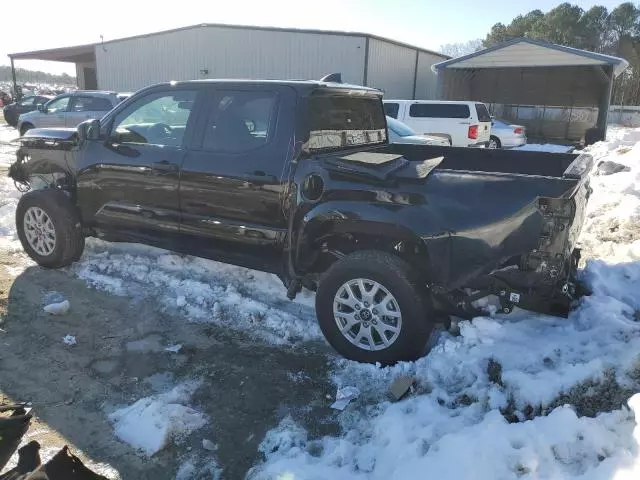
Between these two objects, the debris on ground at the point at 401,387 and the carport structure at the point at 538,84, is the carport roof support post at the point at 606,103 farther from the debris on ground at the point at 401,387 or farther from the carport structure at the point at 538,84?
the debris on ground at the point at 401,387

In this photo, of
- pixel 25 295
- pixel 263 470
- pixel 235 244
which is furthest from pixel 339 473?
pixel 25 295

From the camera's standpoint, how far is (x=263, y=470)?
2727 millimetres

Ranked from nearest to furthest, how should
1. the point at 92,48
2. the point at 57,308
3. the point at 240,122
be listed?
1. the point at 240,122
2. the point at 57,308
3. the point at 92,48

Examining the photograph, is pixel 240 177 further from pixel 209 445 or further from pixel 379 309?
pixel 209 445

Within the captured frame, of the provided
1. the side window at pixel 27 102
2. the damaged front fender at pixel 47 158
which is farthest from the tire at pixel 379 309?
the side window at pixel 27 102

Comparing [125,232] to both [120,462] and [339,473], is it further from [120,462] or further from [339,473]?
[339,473]

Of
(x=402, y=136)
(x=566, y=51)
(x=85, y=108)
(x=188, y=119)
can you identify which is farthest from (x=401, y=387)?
(x=566, y=51)

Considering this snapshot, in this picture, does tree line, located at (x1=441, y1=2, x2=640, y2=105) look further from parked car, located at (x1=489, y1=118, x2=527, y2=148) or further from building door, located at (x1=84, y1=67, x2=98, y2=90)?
building door, located at (x1=84, y1=67, x2=98, y2=90)

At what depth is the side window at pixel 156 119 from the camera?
4559 mm

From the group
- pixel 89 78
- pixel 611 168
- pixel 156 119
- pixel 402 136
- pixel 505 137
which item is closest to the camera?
pixel 156 119

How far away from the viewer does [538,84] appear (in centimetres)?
2738

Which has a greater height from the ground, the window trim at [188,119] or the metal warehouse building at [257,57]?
the metal warehouse building at [257,57]

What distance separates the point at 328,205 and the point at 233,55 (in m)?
22.9

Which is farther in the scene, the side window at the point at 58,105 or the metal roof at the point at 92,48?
the metal roof at the point at 92,48
